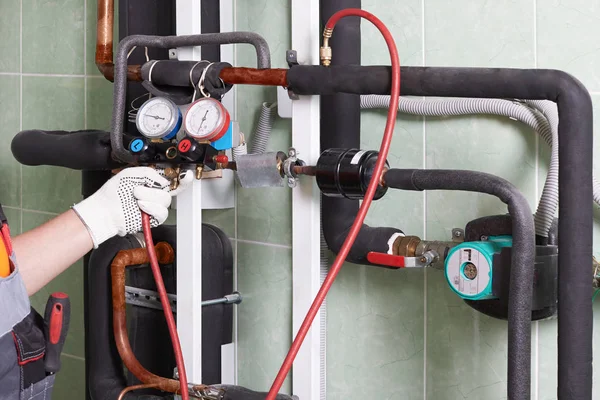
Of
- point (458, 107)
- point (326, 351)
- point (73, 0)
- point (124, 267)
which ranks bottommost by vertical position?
point (326, 351)

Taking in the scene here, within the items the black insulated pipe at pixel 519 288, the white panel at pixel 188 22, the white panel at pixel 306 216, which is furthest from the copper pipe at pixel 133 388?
the black insulated pipe at pixel 519 288

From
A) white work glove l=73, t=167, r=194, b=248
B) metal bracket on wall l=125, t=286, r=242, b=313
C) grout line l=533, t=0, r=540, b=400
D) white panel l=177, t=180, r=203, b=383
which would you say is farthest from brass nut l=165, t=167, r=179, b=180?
grout line l=533, t=0, r=540, b=400

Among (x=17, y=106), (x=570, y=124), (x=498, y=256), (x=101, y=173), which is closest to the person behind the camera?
(x=570, y=124)

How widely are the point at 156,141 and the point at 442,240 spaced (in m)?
0.53

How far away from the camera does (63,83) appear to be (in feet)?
7.38

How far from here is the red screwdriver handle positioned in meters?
1.38

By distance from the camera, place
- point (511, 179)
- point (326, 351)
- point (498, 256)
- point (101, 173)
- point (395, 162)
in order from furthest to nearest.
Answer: point (101, 173), point (326, 351), point (395, 162), point (511, 179), point (498, 256)

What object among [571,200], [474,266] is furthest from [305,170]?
[571,200]

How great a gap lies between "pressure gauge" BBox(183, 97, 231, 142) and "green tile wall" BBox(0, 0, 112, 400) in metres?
0.73

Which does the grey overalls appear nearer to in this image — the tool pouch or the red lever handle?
the tool pouch

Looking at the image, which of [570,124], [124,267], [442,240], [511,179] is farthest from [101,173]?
[570,124]

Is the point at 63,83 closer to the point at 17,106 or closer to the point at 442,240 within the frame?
the point at 17,106

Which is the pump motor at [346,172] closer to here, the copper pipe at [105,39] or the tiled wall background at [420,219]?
the tiled wall background at [420,219]

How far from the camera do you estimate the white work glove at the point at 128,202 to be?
153 cm
